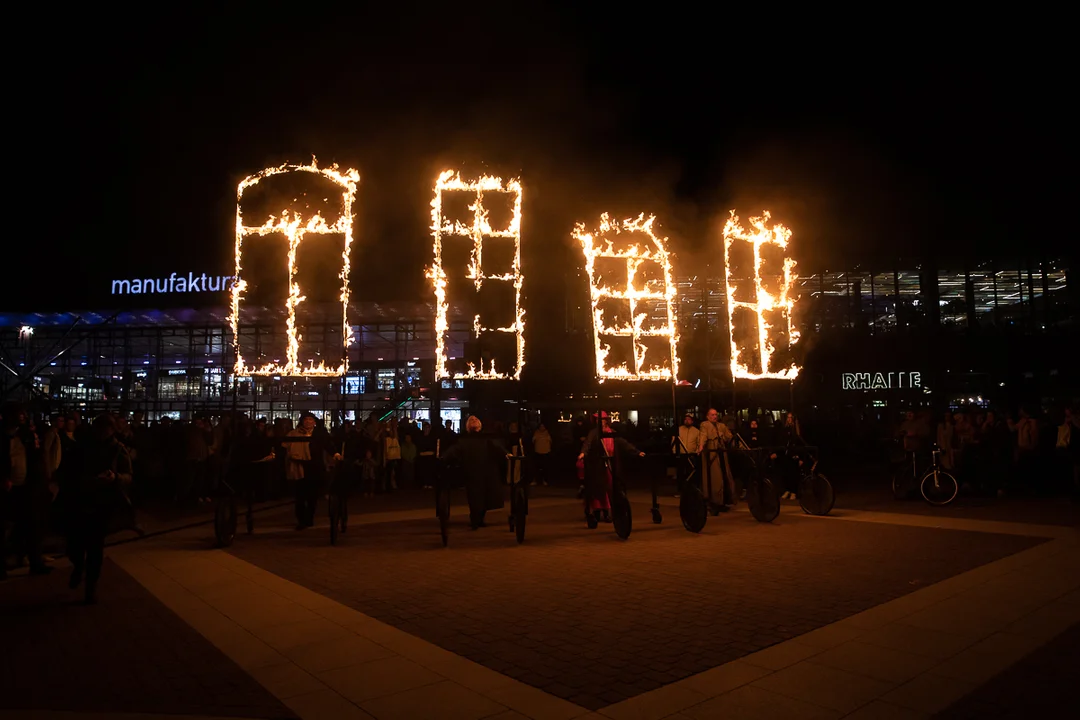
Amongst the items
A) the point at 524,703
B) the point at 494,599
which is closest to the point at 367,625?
the point at 494,599

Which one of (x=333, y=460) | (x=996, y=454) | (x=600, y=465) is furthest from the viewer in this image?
(x=996, y=454)

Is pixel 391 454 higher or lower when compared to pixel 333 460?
lower

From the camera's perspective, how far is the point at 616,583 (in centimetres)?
662

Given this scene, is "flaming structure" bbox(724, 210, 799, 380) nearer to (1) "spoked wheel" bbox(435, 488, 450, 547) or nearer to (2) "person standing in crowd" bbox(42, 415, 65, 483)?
(1) "spoked wheel" bbox(435, 488, 450, 547)

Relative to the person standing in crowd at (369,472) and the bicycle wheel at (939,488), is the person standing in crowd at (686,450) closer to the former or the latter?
the bicycle wheel at (939,488)

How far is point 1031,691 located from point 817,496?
7018 millimetres

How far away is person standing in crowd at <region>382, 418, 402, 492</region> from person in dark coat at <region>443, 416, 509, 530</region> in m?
6.98

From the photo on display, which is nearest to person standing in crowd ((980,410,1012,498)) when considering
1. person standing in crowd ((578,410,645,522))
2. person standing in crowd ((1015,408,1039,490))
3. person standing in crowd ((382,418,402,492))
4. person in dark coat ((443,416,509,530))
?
person standing in crowd ((1015,408,1039,490))

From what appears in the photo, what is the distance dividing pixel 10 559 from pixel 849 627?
9.36 metres

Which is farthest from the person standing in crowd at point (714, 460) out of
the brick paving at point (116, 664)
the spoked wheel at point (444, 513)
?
the brick paving at point (116, 664)

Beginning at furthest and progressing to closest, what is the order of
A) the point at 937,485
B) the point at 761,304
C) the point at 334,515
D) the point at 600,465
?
1. the point at 761,304
2. the point at 937,485
3. the point at 600,465
4. the point at 334,515

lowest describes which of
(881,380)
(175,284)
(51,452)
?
(51,452)

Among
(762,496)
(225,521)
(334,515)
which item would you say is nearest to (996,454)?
(762,496)

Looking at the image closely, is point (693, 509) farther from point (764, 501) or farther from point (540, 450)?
point (540, 450)
